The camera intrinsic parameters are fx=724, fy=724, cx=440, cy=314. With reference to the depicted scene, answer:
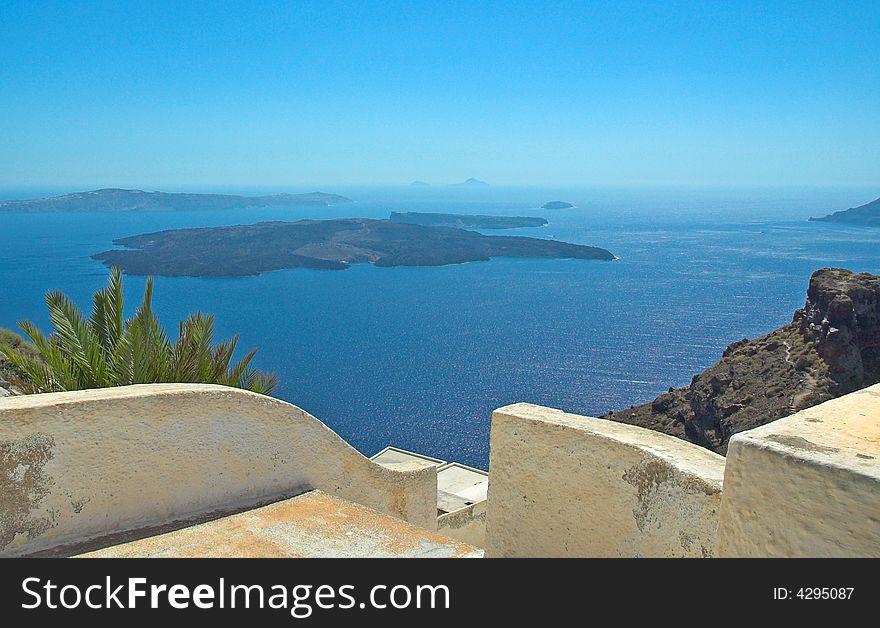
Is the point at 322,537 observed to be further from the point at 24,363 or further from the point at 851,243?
the point at 851,243

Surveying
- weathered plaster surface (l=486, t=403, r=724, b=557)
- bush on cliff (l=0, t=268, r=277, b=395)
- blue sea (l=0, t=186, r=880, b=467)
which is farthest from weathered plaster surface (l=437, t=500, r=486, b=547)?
blue sea (l=0, t=186, r=880, b=467)

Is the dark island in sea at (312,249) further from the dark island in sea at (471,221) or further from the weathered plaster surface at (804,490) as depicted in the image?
the weathered plaster surface at (804,490)

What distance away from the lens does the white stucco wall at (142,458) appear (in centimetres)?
308

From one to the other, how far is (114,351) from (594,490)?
379 centimetres

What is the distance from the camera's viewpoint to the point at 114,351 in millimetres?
5172

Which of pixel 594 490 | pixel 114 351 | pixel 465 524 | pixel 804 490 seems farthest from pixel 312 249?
pixel 804 490

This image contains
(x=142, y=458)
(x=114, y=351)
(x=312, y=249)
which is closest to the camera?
(x=142, y=458)

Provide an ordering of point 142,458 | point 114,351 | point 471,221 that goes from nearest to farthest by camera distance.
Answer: point 142,458
point 114,351
point 471,221

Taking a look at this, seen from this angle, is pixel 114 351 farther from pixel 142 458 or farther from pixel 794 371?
pixel 794 371

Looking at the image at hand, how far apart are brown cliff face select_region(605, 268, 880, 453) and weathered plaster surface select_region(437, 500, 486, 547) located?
68.4ft

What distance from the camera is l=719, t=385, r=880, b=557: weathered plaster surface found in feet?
6.04
